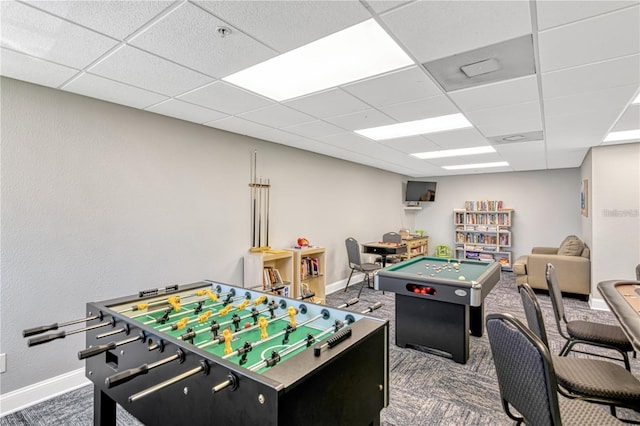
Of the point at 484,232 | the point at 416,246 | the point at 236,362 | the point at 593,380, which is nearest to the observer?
the point at 236,362

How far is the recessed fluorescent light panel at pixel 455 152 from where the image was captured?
4547 millimetres

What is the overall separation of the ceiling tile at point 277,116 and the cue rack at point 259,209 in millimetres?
850

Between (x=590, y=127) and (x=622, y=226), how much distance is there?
68.9 inches

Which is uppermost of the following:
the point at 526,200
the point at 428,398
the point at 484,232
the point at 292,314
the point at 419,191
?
the point at 419,191

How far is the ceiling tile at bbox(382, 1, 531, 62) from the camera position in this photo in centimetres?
142

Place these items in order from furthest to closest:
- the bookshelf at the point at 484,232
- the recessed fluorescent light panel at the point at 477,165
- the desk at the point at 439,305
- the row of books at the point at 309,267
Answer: the bookshelf at the point at 484,232 → the recessed fluorescent light panel at the point at 477,165 → the row of books at the point at 309,267 → the desk at the point at 439,305

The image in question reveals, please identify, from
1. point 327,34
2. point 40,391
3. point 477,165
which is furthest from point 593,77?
point 40,391

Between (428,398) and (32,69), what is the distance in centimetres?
355

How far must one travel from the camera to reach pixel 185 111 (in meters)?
2.90

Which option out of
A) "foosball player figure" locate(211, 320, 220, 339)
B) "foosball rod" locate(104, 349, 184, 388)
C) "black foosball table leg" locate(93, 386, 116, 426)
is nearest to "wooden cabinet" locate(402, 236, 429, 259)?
"foosball player figure" locate(211, 320, 220, 339)

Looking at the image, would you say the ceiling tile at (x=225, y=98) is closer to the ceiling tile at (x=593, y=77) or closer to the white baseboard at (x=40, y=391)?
the ceiling tile at (x=593, y=77)

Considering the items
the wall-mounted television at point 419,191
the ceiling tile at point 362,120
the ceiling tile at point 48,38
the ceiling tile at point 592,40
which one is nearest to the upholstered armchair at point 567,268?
the wall-mounted television at point 419,191

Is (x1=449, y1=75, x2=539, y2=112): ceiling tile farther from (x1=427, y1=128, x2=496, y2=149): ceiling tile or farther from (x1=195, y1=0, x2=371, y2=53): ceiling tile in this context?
(x1=195, y1=0, x2=371, y2=53): ceiling tile

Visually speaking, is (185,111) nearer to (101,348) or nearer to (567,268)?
(101,348)
